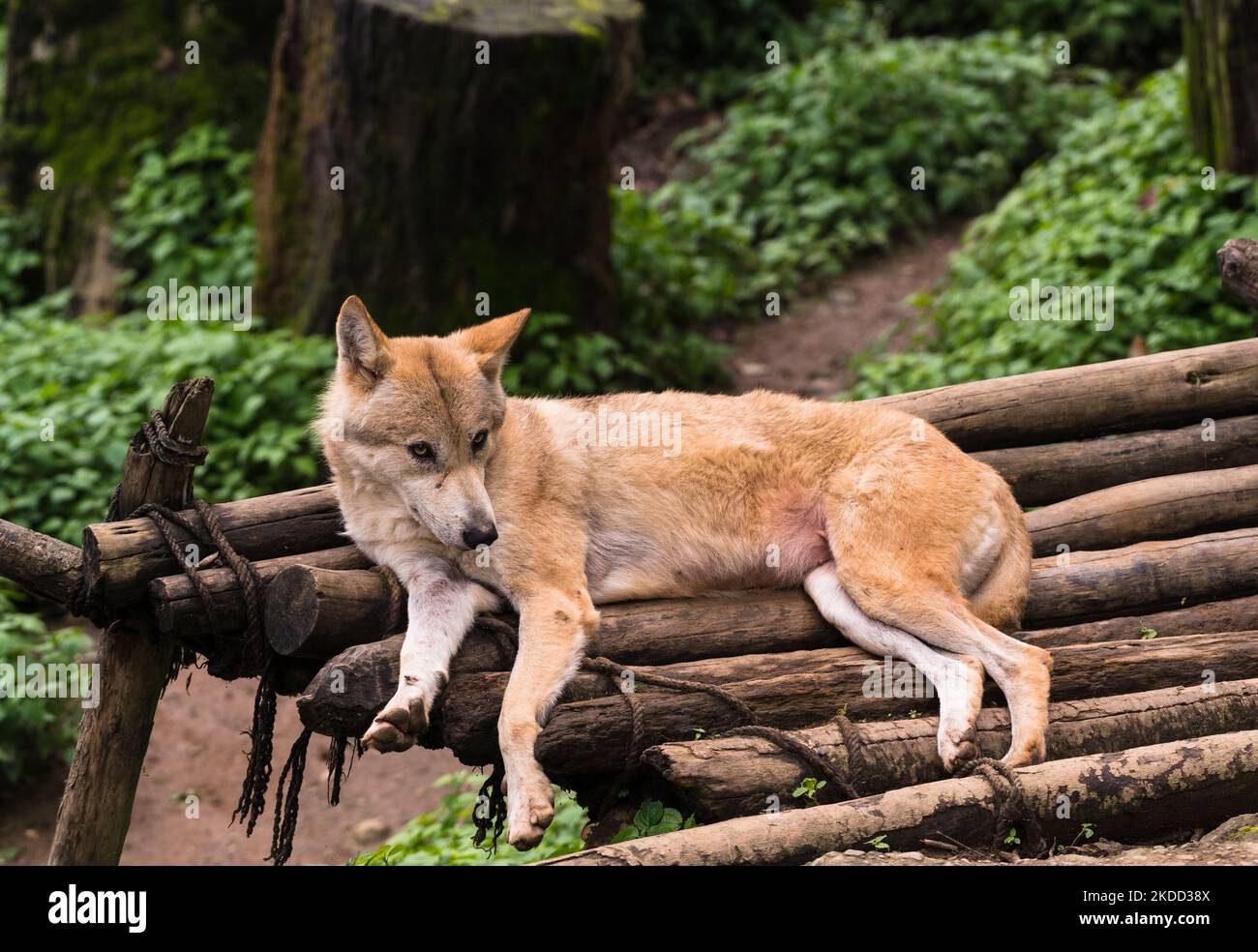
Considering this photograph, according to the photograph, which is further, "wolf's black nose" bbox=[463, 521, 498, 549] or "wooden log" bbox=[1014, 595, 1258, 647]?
"wooden log" bbox=[1014, 595, 1258, 647]

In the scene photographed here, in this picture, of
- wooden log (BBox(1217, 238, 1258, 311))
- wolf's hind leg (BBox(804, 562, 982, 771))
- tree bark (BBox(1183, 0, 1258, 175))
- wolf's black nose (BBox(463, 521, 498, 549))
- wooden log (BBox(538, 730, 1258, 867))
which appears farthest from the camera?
tree bark (BBox(1183, 0, 1258, 175))

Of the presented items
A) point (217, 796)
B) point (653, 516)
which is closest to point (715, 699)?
point (653, 516)

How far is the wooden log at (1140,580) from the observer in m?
5.64

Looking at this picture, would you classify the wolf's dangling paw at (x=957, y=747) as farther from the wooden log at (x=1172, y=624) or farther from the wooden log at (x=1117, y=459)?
the wooden log at (x=1117, y=459)

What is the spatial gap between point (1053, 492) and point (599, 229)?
534 centimetres

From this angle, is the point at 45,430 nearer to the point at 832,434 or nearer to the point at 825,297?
the point at 832,434

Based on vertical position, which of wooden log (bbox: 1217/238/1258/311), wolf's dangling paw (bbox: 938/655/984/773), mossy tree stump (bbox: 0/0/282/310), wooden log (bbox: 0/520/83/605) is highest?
mossy tree stump (bbox: 0/0/282/310)

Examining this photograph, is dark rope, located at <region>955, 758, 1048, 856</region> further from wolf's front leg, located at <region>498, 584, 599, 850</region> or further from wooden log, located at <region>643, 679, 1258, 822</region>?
wolf's front leg, located at <region>498, 584, 599, 850</region>

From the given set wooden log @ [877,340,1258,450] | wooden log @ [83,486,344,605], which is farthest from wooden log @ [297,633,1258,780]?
wooden log @ [877,340,1258,450]

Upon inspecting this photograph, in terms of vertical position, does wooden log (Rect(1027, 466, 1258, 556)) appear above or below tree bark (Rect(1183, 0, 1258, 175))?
below

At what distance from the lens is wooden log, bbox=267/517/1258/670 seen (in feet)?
16.1

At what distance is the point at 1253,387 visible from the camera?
21.1ft

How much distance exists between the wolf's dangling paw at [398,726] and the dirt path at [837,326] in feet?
24.1

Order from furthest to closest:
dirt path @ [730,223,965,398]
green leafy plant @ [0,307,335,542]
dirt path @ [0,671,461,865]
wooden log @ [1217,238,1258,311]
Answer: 1. dirt path @ [730,223,965,398]
2. green leafy plant @ [0,307,335,542]
3. dirt path @ [0,671,461,865]
4. wooden log @ [1217,238,1258,311]
